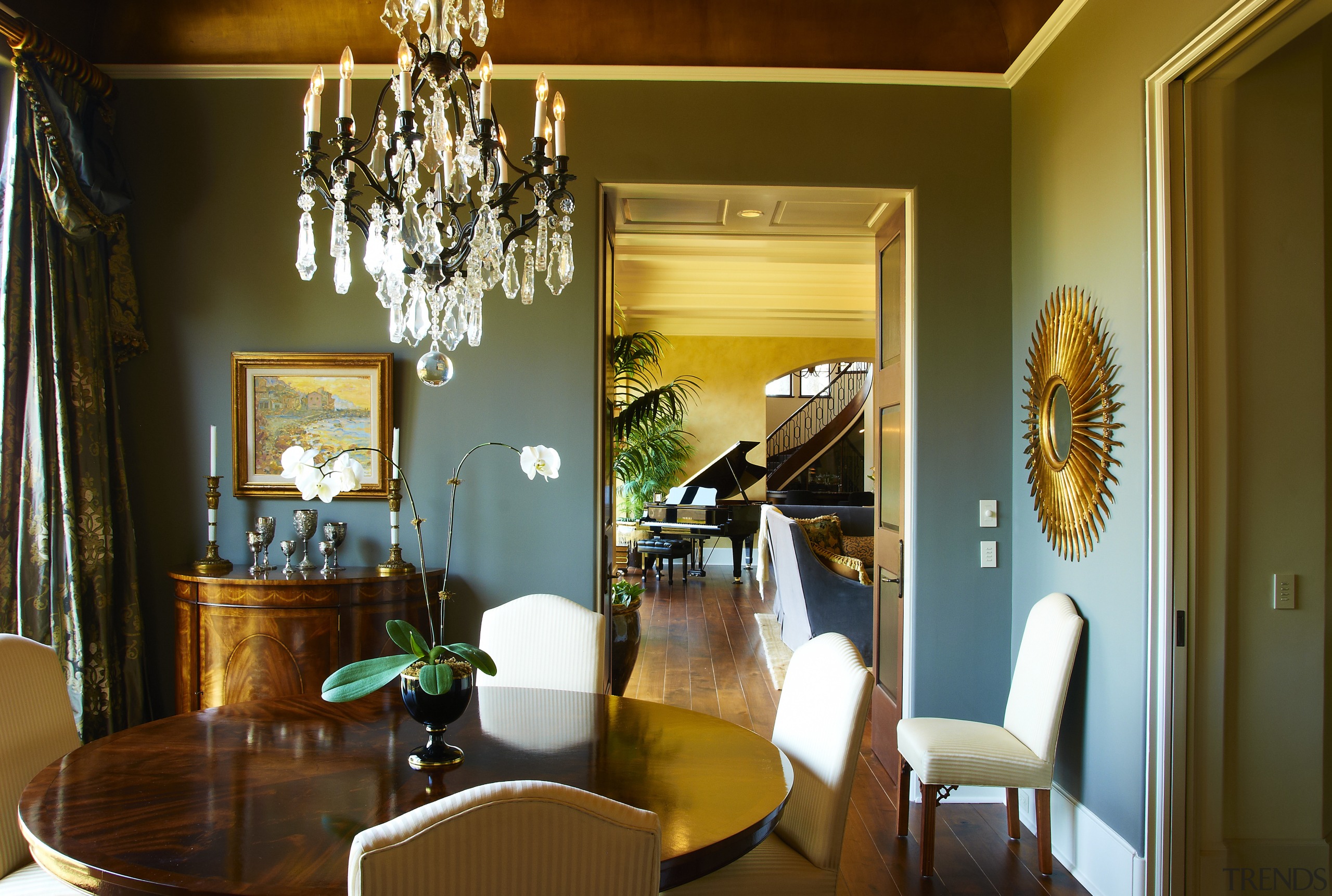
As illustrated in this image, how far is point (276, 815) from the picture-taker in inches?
56.6

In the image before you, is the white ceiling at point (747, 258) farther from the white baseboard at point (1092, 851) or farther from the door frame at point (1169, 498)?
the white baseboard at point (1092, 851)

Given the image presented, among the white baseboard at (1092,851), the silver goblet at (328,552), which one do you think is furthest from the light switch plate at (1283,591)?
the silver goblet at (328,552)

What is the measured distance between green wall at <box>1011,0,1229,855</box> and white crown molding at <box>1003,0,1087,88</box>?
4cm

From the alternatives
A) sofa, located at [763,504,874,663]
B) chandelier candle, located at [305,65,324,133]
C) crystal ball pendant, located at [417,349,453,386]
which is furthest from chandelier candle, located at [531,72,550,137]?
sofa, located at [763,504,874,663]

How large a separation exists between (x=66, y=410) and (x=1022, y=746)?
144 inches

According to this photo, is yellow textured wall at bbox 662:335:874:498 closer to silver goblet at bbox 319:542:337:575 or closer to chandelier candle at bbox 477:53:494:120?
silver goblet at bbox 319:542:337:575

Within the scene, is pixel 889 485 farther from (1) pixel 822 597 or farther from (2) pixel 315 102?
(2) pixel 315 102

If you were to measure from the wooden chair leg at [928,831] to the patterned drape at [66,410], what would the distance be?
9.95 ft

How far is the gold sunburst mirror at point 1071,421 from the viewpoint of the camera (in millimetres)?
2600

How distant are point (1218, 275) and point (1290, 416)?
48 cm

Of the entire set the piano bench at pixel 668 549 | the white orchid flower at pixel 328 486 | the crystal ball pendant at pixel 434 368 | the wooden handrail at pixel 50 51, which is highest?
the wooden handrail at pixel 50 51

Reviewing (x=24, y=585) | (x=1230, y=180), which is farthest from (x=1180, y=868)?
(x=24, y=585)

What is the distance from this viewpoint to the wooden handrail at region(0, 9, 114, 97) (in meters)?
2.72

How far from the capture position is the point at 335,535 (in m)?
3.25
